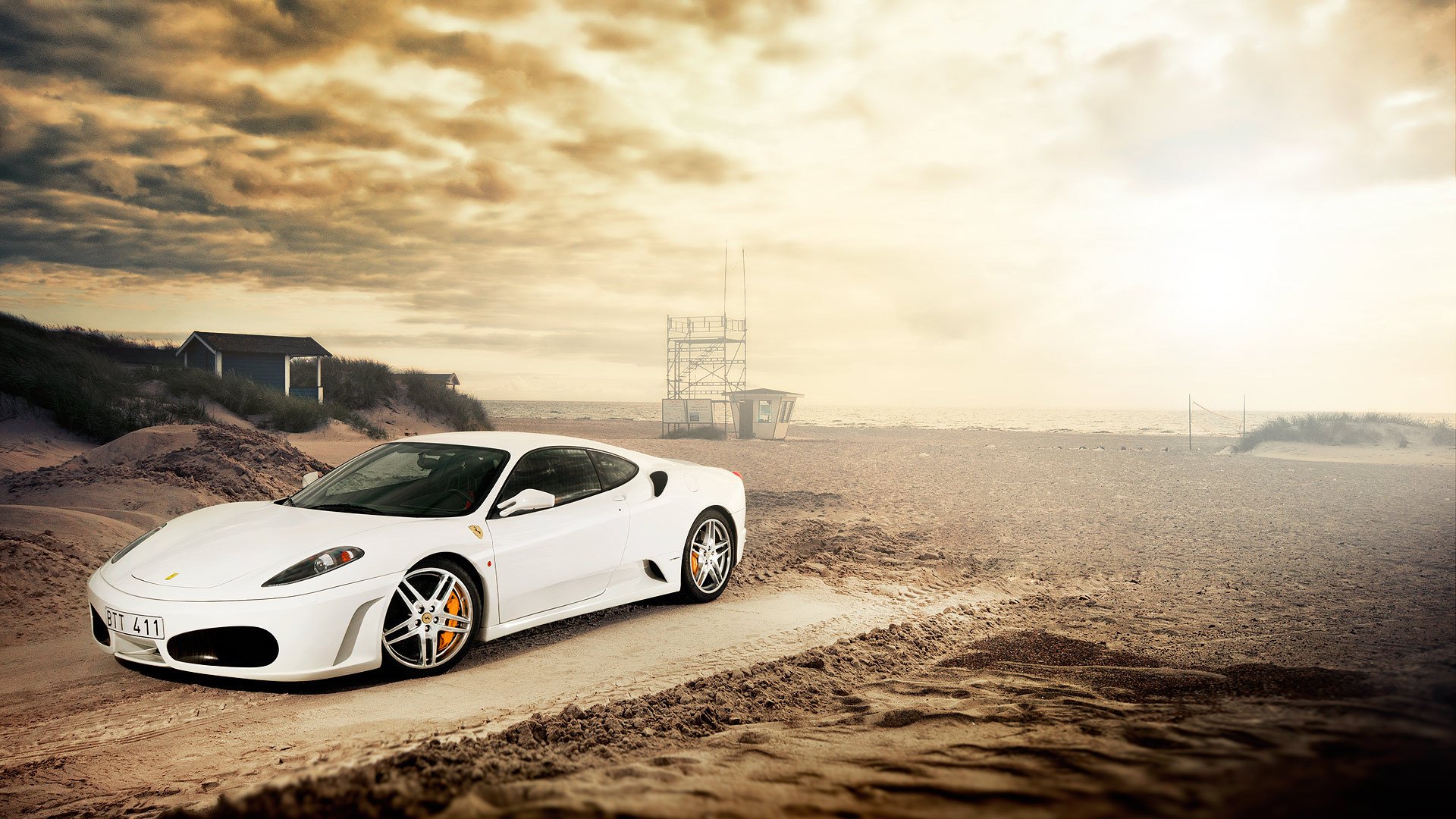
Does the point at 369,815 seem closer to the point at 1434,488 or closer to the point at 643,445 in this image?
the point at 1434,488

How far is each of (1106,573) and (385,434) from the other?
27164mm

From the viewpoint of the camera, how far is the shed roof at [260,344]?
36500 mm

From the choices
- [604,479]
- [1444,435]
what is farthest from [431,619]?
[1444,435]

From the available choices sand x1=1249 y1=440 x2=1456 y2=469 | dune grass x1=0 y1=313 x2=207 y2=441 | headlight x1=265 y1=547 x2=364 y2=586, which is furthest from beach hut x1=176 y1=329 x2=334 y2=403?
sand x1=1249 y1=440 x2=1456 y2=469

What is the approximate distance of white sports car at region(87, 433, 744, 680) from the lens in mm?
4523

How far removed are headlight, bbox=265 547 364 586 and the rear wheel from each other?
31 cm

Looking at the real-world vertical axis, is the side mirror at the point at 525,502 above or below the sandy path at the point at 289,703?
above

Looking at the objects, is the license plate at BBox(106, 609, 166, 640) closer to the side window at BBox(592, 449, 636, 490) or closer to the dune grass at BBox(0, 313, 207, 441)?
the side window at BBox(592, 449, 636, 490)

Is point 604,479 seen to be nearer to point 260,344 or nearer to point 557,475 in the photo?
point 557,475

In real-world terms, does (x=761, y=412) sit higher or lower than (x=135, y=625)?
higher

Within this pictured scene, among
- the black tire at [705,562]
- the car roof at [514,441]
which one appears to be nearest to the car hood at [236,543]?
the car roof at [514,441]

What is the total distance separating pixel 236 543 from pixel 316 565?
69 centimetres

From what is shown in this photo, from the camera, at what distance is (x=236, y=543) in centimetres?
498

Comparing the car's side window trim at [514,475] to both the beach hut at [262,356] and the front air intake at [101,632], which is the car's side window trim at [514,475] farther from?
the beach hut at [262,356]
